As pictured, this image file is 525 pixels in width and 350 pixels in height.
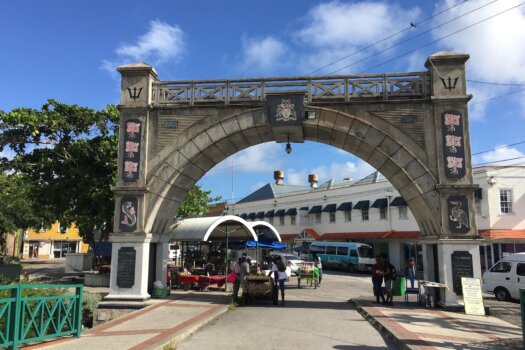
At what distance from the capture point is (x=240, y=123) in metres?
16.0

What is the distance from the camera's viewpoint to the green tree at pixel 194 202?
31.0 meters

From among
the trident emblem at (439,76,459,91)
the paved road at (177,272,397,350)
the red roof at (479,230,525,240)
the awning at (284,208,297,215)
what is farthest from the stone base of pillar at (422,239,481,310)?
the awning at (284,208,297,215)

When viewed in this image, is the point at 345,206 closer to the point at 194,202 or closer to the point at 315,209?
the point at 315,209

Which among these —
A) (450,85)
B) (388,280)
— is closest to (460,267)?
(388,280)

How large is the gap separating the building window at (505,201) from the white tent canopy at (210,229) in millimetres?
17139

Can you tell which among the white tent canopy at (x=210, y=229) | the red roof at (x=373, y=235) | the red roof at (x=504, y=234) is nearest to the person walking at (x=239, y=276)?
the white tent canopy at (x=210, y=229)

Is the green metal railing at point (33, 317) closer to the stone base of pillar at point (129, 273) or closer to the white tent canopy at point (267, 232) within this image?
the stone base of pillar at point (129, 273)

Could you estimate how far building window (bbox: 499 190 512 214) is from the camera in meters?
28.0

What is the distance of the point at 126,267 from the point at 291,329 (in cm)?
714

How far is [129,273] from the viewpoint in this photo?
15250mm

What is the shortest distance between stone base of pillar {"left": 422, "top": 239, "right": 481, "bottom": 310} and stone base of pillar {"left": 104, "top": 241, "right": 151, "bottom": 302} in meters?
10.3

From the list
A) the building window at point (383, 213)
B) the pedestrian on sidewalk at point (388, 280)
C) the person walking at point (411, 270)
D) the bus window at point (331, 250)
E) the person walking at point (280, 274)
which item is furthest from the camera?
the bus window at point (331, 250)

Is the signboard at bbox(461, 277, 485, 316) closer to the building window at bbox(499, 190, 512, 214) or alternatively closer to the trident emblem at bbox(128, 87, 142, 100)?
the trident emblem at bbox(128, 87, 142, 100)

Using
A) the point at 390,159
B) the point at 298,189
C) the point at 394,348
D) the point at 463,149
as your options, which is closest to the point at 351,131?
the point at 390,159
